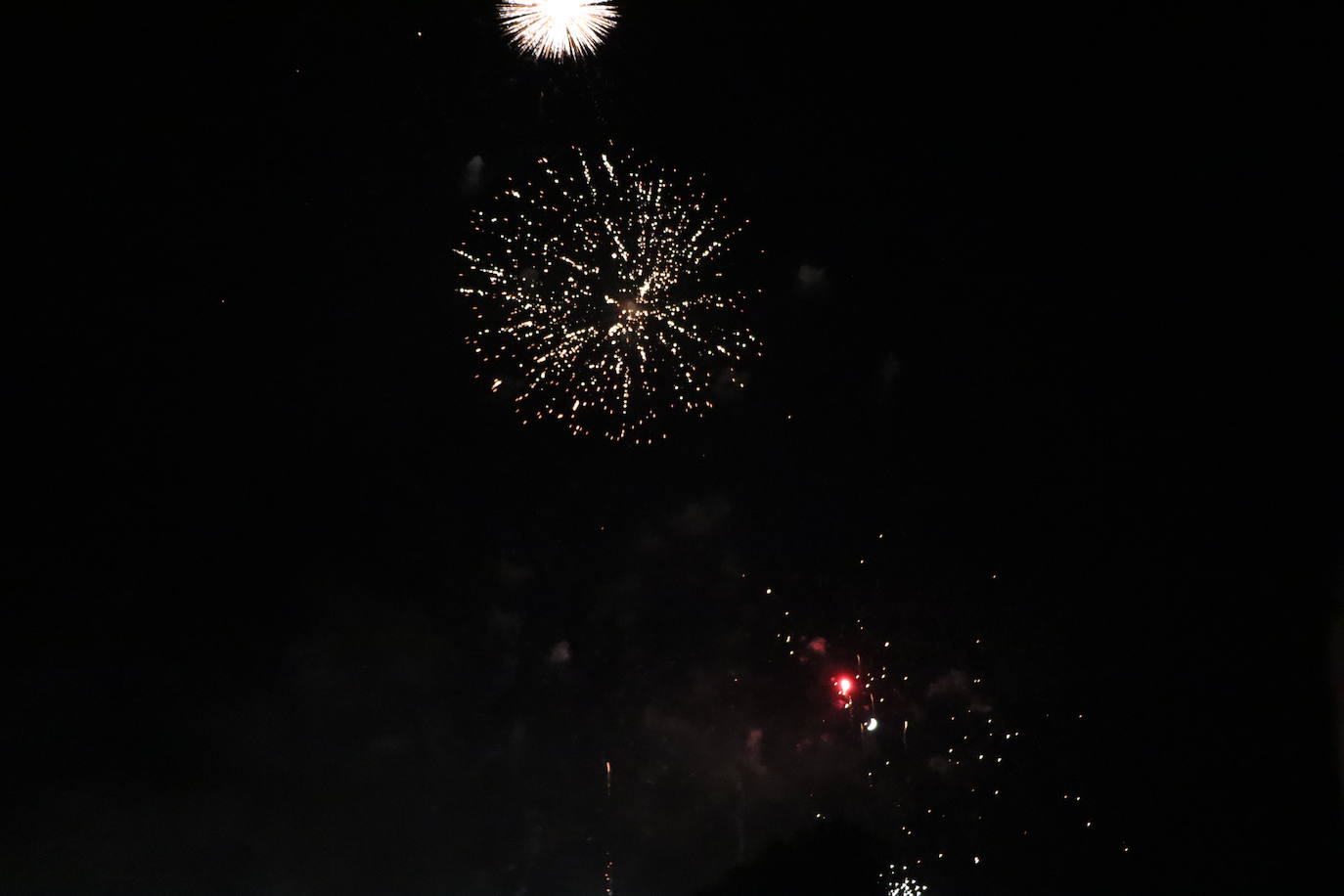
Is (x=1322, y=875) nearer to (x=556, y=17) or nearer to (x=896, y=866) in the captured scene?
(x=896, y=866)

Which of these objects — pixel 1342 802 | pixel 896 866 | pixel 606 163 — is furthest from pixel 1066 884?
pixel 606 163

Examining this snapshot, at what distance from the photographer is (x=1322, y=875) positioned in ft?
60.7

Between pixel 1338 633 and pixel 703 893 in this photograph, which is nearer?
pixel 1338 633

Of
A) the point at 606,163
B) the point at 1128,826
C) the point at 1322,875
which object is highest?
the point at 606,163

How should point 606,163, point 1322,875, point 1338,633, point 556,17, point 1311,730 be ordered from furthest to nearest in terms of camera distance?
point 1322,875, point 1311,730, point 1338,633, point 606,163, point 556,17

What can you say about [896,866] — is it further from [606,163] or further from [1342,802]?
[606,163]

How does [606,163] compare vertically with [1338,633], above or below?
above

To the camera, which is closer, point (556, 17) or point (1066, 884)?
point (556, 17)

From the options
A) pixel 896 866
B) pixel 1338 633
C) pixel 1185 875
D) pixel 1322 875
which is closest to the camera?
pixel 1338 633

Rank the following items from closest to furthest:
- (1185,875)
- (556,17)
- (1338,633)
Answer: (556,17)
(1338,633)
(1185,875)

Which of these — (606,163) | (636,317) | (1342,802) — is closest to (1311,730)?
(1342,802)

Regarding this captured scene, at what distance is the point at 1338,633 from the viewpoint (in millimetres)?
14094

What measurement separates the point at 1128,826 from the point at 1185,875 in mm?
3006

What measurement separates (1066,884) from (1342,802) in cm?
804
